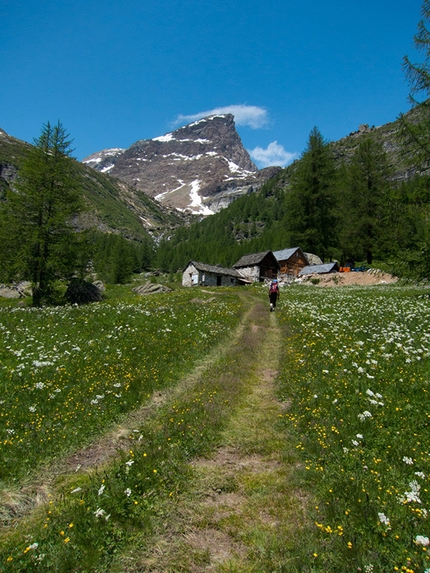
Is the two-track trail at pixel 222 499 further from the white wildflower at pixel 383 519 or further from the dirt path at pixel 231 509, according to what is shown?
the white wildflower at pixel 383 519

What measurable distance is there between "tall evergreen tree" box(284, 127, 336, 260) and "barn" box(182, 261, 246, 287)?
56.1 feet

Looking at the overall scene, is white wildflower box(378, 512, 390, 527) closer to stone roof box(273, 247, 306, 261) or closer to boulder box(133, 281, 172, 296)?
boulder box(133, 281, 172, 296)

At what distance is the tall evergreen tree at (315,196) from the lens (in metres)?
67.0

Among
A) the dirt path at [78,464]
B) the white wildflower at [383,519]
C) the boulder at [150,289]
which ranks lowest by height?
the dirt path at [78,464]

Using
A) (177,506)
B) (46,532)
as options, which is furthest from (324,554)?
(46,532)

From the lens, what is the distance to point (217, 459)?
6238mm

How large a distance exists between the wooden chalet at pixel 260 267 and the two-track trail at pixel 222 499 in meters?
58.0

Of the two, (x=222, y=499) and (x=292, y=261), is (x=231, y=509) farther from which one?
(x=292, y=261)

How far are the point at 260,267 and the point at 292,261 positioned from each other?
7.68 metres

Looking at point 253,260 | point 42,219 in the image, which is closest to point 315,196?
point 253,260

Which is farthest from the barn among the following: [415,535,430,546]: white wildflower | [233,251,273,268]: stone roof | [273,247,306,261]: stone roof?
[415,535,430,546]: white wildflower

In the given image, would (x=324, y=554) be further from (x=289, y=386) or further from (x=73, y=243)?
(x=73, y=243)

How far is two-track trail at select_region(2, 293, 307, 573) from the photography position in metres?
4.04

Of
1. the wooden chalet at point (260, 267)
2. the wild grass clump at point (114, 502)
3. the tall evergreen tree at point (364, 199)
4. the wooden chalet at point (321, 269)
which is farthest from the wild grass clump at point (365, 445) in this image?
the wooden chalet at point (260, 267)
